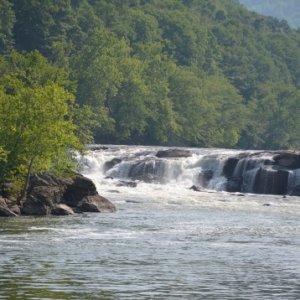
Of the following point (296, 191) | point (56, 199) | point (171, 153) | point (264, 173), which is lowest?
point (56, 199)

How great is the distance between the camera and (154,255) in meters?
60.1

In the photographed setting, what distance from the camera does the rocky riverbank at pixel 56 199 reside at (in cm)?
7825

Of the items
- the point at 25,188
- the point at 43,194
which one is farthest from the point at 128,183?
the point at 25,188

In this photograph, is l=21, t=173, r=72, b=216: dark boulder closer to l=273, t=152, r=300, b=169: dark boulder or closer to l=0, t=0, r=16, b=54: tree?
l=273, t=152, r=300, b=169: dark boulder

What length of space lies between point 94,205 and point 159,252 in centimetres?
2113

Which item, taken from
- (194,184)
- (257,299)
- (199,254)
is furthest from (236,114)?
(257,299)

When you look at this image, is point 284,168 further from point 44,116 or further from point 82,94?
point 82,94

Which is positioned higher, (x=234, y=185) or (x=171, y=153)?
(x=171, y=153)

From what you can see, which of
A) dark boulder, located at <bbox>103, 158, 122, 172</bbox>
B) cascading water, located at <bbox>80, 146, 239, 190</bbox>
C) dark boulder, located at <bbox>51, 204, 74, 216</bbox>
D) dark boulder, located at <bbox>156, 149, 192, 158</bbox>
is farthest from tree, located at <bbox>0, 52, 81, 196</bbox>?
dark boulder, located at <bbox>156, 149, 192, 158</bbox>

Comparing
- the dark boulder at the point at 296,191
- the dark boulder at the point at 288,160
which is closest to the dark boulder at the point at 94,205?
the dark boulder at the point at 296,191

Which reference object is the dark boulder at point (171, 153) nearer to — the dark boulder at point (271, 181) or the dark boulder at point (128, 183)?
the dark boulder at point (128, 183)

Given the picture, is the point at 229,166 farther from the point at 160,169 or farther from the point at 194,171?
the point at 160,169

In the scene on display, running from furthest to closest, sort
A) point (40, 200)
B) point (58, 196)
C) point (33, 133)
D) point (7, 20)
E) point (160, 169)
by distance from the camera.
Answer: point (7, 20), point (160, 169), point (33, 133), point (58, 196), point (40, 200)

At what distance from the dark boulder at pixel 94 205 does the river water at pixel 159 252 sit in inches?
41.1
